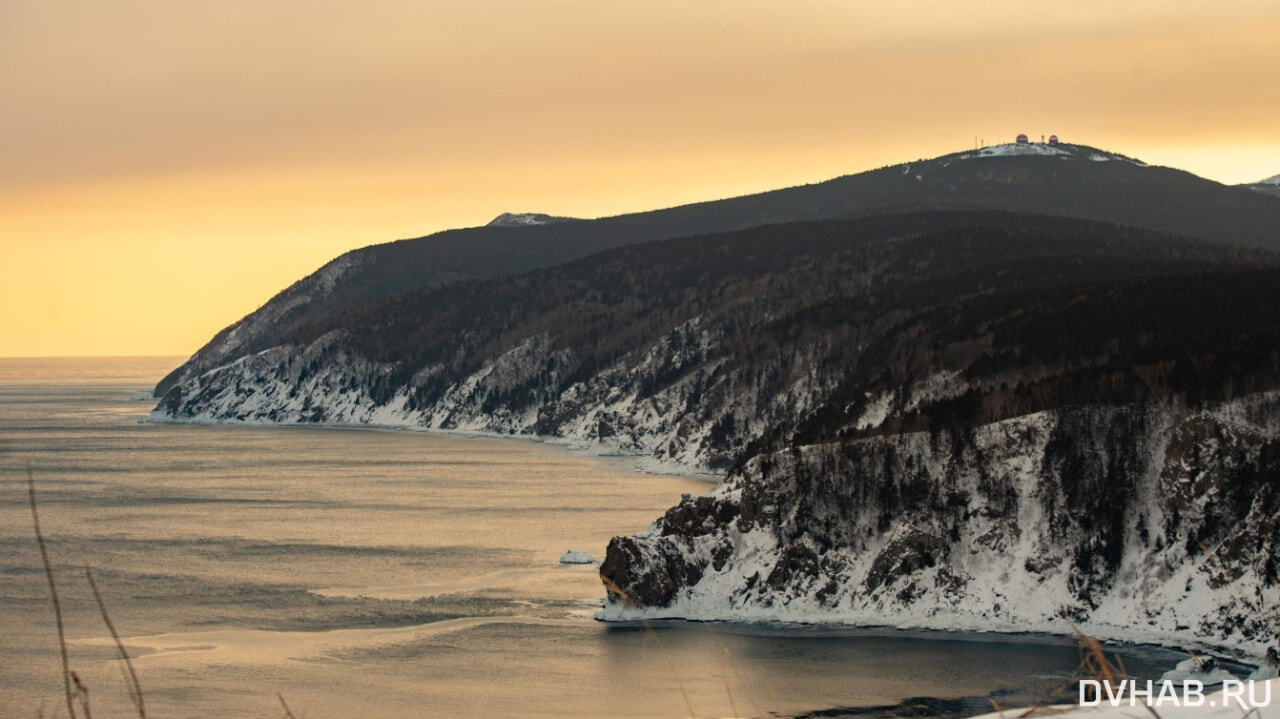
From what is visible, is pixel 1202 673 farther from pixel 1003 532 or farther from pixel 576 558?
pixel 576 558

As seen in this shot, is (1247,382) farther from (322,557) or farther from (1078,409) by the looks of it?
(322,557)

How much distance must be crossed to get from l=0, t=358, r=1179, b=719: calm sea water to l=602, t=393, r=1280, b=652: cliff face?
120 inches

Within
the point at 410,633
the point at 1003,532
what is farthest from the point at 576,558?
the point at 1003,532

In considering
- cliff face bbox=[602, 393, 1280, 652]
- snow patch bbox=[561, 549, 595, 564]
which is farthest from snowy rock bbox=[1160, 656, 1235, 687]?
snow patch bbox=[561, 549, 595, 564]

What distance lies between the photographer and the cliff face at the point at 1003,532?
6962 centimetres

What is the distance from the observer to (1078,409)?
260 ft

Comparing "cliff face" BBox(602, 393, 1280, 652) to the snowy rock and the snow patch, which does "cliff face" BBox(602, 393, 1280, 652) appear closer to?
the snowy rock

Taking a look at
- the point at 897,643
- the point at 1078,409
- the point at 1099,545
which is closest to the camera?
the point at 897,643

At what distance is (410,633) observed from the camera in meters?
69.8

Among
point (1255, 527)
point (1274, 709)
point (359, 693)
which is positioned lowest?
point (359, 693)

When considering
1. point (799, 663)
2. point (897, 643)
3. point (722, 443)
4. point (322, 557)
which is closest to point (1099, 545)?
point (897, 643)

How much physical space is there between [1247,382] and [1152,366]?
288 inches

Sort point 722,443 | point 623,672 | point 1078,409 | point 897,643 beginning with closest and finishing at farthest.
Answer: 1. point 623,672
2. point 897,643
3. point 1078,409
4. point 722,443

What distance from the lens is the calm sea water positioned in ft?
185
